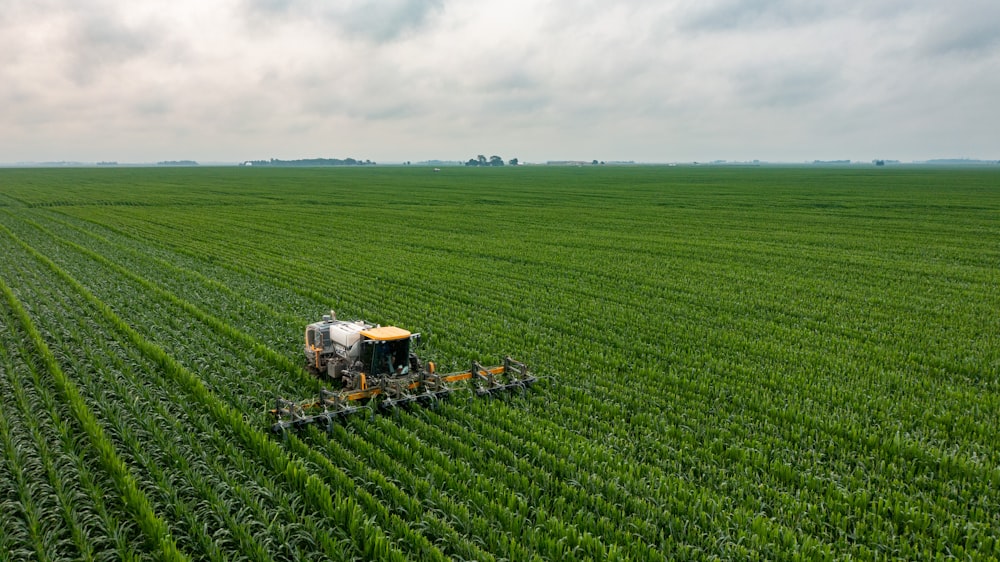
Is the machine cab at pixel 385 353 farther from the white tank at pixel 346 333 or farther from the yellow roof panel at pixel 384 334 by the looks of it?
the white tank at pixel 346 333

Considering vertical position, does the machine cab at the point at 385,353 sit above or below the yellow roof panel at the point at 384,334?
below

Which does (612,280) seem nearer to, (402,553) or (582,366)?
(582,366)

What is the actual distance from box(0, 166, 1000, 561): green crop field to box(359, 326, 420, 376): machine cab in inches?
56.3

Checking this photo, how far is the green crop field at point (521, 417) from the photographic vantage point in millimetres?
8227

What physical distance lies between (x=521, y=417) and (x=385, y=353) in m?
3.05

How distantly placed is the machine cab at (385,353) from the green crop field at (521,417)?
143 cm

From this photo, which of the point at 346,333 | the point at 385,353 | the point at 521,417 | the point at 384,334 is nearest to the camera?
the point at 521,417

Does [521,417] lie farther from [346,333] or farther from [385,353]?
[346,333]

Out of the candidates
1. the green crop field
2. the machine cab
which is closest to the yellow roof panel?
the machine cab

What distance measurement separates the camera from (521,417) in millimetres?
11773

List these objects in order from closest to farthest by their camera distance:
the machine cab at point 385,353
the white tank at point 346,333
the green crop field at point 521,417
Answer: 1. the green crop field at point 521,417
2. the machine cab at point 385,353
3. the white tank at point 346,333

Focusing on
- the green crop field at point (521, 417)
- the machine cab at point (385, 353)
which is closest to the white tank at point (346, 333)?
the machine cab at point (385, 353)

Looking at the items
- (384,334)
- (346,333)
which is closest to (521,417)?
(384,334)

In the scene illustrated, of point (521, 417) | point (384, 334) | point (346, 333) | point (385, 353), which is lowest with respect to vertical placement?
point (521, 417)
